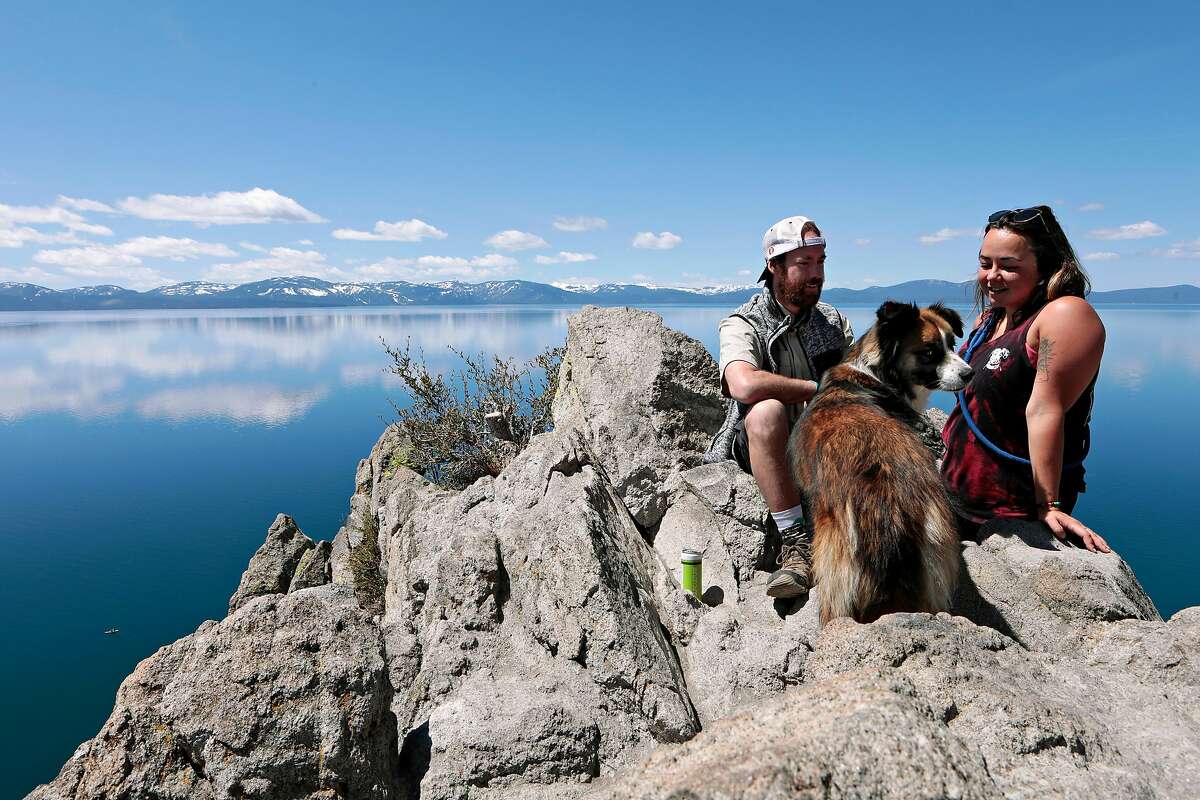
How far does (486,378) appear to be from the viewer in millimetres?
14422

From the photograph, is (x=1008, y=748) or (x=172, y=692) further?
(x=172, y=692)

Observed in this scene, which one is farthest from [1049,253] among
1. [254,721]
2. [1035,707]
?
[254,721]

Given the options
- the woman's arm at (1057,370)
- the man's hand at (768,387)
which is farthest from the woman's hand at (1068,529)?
the man's hand at (768,387)

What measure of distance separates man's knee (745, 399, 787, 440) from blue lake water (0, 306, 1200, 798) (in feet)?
23.9

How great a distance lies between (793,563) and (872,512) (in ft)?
4.95

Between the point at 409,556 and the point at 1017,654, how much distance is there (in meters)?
5.30

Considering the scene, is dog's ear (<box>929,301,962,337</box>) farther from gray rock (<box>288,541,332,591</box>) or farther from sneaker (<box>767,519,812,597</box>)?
gray rock (<box>288,541,332,591</box>)

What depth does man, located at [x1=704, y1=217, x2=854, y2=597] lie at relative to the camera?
4.92 metres

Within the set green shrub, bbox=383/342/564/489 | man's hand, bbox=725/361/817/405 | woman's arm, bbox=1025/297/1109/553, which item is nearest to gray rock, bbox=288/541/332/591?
green shrub, bbox=383/342/564/489

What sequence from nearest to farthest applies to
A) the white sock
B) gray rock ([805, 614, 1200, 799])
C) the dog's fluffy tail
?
gray rock ([805, 614, 1200, 799]), the dog's fluffy tail, the white sock

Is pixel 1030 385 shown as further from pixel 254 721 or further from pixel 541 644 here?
pixel 254 721

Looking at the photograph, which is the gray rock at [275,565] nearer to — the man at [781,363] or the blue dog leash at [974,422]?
the man at [781,363]

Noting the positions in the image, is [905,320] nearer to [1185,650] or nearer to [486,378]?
[1185,650]

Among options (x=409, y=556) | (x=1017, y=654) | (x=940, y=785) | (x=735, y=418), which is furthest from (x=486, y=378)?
(x=940, y=785)
